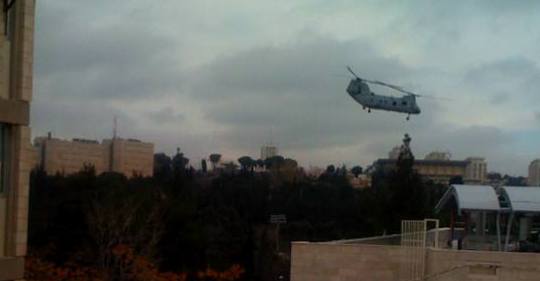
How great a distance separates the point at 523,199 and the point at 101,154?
156 ft

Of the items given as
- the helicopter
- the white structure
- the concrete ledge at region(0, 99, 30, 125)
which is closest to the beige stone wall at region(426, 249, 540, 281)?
the concrete ledge at region(0, 99, 30, 125)

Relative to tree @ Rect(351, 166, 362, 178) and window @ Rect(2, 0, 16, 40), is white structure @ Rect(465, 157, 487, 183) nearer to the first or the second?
tree @ Rect(351, 166, 362, 178)

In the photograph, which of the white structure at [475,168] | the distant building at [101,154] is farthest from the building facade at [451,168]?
the distant building at [101,154]

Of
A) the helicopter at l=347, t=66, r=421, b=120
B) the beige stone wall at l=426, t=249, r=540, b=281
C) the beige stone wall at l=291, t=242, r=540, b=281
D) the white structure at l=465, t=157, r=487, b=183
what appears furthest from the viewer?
the white structure at l=465, t=157, r=487, b=183

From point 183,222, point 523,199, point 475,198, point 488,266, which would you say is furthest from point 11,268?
point 183,222

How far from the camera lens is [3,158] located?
10.1 meters

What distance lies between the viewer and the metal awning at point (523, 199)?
20.9m

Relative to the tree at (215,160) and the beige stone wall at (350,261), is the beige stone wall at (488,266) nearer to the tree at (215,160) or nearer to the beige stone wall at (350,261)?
the beige stone wall at (350,261)

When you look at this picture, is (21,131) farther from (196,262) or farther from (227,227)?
(227,227)

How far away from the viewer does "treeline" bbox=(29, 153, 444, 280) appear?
29.7 m

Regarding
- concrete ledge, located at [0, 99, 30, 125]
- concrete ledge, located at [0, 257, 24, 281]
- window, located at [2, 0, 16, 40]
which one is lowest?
concrete ledge, located at [0, 257, 24, 281]

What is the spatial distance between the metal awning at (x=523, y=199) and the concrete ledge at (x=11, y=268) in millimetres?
13946

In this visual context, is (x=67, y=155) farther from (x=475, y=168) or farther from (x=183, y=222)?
(x=475, y=168)

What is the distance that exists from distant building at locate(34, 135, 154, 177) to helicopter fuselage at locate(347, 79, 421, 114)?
48.3ft
